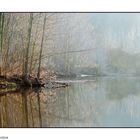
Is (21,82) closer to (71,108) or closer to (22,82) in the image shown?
(22,82)

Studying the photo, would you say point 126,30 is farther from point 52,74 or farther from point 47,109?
point 47,109

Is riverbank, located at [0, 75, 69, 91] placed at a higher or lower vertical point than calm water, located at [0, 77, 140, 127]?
higher

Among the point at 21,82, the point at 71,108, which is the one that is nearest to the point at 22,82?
the point at 21,82

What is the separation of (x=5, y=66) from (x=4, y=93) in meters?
0.19

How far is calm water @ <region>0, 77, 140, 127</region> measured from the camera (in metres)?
2.55

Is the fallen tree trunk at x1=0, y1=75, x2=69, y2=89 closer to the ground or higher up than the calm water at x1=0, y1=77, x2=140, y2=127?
higher up

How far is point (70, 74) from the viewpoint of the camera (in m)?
2.57

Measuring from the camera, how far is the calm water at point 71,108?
8.38 feet

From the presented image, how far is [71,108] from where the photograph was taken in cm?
259

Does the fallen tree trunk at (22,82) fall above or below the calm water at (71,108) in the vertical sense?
above

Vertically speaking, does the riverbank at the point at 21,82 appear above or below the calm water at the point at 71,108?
above

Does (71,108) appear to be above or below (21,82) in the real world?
below
